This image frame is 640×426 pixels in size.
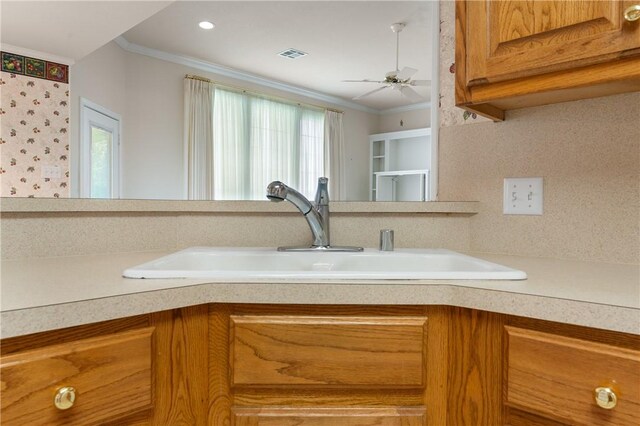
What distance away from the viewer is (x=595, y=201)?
1.06 metres

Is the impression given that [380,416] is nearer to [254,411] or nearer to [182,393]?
[254,411]

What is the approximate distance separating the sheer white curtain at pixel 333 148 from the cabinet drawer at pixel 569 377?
84 cm

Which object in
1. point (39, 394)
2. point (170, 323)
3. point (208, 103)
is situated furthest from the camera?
point (208, 103)

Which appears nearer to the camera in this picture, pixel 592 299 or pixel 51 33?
pixel 592 299

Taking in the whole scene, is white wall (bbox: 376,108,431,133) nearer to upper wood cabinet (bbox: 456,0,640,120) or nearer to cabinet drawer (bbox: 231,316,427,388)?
upper wood cabinet (bbox: 456,0,640,120)

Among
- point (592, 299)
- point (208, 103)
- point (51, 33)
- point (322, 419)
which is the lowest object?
point (322, 419)

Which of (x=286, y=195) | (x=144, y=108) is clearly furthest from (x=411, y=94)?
(x=144, y=108)

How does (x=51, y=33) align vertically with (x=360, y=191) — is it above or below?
above

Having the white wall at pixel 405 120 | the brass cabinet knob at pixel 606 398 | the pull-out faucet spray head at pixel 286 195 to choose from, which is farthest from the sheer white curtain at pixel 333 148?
the brass cabinet knob at pixel 606 398

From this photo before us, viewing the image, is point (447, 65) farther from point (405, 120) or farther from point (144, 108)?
point (144, 108)

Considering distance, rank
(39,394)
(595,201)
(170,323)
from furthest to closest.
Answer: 1. (595,201)
2. (170,323)
3. (39,394)

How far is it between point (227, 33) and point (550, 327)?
1288 millimetres

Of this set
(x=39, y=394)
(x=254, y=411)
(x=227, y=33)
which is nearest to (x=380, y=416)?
(x=254, y=411)

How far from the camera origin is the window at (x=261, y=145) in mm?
1319
